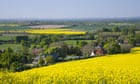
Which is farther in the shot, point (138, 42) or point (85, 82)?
point (138, 42)

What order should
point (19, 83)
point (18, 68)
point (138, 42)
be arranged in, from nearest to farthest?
point (19, 83)
point (18, 68)
point (138, 42)

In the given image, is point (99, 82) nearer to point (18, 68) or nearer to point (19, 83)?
point (19, 83)

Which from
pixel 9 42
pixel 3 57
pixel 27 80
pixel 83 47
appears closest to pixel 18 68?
pixel 3 57

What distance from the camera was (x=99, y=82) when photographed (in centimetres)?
1464

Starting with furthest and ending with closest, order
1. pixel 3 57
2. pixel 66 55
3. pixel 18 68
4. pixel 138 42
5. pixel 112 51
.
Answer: pixel 138 42, pixel 66 55, pixel 112 51, pixel 3 57, pixel 18 68

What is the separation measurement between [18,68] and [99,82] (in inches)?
935

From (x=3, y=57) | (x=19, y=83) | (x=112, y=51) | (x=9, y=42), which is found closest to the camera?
(x=19, y=83)

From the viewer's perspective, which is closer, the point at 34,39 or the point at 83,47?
the point at 83,47

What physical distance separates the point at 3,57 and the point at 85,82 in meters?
33.8

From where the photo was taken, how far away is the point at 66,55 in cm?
6316

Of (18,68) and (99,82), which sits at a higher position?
(99,82)

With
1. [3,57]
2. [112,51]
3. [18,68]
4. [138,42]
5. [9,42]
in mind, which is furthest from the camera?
[9,42]

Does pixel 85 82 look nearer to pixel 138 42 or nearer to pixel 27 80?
pixel 27 80

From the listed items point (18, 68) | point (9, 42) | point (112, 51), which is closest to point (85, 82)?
point (18, 68)
